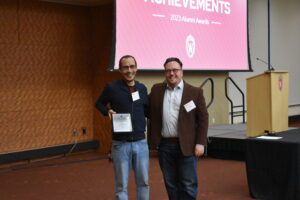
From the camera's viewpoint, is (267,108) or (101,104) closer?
(101,104)

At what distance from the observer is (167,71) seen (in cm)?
353

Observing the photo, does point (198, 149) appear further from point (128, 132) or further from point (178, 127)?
point (128, 132)

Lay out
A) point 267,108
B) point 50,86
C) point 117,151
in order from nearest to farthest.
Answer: point 117,151, point 267,108, point 50,86

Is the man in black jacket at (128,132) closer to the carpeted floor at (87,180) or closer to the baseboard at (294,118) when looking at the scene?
the carpeted floor at (87,180)

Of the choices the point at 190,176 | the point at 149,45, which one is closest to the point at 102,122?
the point at 149,45

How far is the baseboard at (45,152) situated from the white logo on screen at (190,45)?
2187mm

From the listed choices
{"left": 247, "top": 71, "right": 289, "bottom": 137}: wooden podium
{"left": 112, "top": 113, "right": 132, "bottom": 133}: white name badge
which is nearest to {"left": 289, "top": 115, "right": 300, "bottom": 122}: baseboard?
{"left": 247, "top": 71, "right": 289, "bottom": 137}: wooden podium

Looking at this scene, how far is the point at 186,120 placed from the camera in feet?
11.6

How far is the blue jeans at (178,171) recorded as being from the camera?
11.8 ft

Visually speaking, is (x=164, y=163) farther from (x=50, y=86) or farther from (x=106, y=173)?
(x=50, y=86)

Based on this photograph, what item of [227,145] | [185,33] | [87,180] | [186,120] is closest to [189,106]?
[186,120]

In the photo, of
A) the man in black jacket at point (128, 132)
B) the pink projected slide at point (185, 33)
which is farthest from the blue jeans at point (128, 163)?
the pink projected slide at point (185, 33)

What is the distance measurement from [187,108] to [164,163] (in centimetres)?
48

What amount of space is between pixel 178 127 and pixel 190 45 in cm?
482
